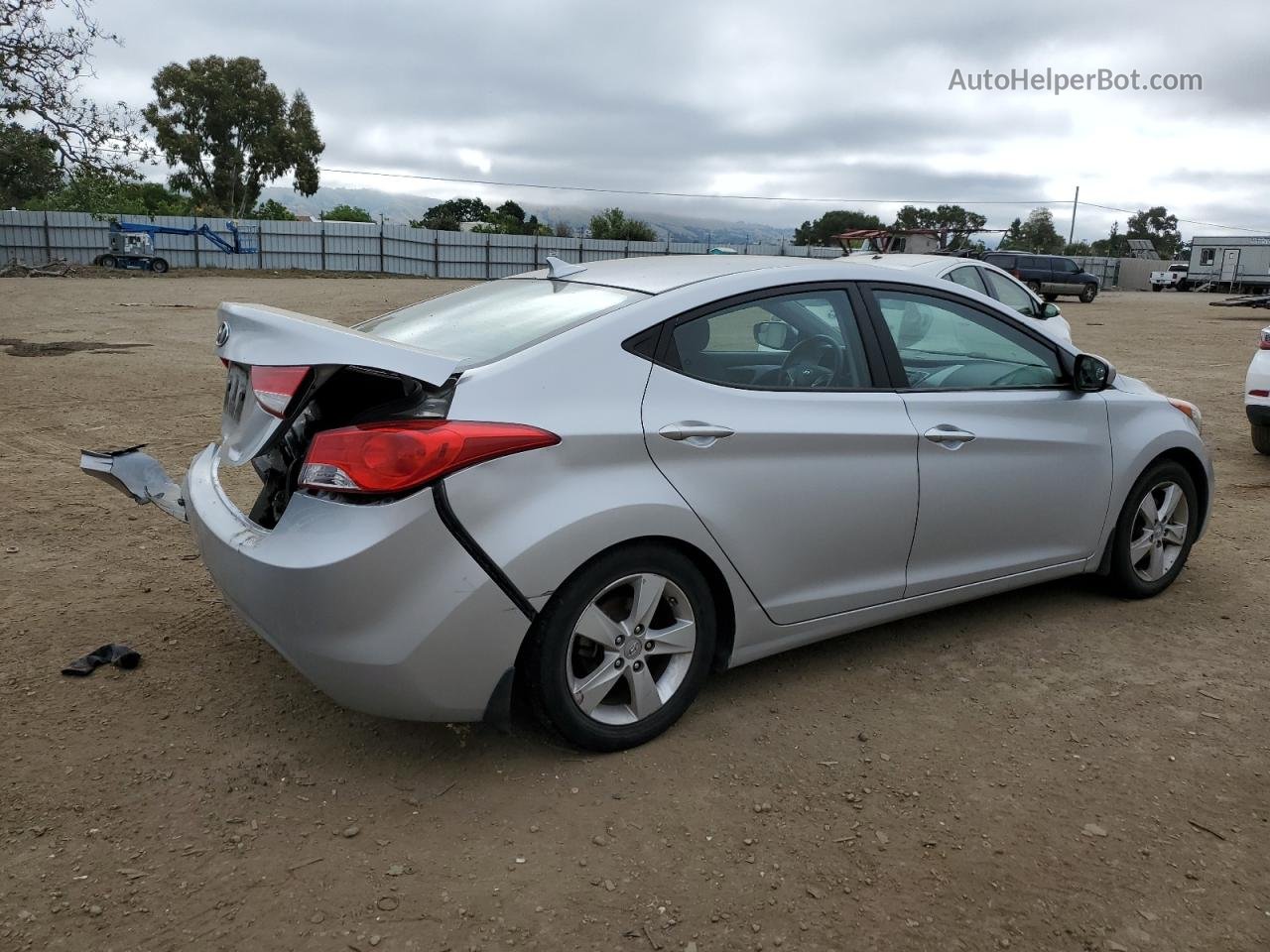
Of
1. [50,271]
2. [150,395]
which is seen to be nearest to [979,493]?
[150,395]

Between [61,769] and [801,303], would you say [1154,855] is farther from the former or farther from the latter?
[61,769]

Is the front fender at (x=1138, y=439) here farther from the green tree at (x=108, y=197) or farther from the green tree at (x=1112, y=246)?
the green tree at (x=1112, y=246)

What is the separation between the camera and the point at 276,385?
9.71 feet

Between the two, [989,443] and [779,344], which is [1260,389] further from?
[779,344]

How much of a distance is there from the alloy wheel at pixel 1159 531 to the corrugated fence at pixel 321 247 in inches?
1279

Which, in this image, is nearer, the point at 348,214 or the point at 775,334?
the point at 775,334

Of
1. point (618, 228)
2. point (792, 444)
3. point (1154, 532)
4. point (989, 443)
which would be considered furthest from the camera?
point (618, 228)

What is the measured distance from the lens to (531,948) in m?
2.42

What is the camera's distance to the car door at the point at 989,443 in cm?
390

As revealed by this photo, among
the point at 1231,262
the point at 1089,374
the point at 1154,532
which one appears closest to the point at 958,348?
the point at 1089,374

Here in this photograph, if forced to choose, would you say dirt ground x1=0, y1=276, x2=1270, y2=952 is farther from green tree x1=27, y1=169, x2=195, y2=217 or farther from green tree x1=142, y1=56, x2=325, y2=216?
green tree x1=142, y1=56, x2=325, y2=216

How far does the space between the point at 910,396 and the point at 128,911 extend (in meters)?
2.93

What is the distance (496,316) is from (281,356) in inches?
35.9

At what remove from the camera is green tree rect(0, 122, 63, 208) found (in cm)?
1664
